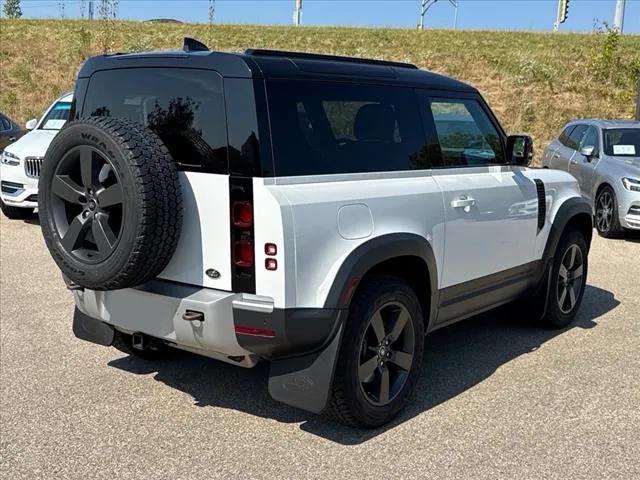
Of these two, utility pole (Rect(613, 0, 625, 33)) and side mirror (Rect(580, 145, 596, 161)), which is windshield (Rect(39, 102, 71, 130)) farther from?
utility pole (Rect(613, 0, 625, 33))

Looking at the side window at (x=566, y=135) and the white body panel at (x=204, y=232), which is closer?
the white body panel at (x=204, y=232)

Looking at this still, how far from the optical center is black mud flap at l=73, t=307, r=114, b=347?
160 inches

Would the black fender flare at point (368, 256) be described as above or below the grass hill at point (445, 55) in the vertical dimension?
below

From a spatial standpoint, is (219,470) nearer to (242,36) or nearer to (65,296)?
(65,296)

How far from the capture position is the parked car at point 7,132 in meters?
11.9

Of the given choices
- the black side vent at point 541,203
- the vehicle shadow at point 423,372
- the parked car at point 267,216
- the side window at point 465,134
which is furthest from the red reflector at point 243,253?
the black side vent at point 541,203

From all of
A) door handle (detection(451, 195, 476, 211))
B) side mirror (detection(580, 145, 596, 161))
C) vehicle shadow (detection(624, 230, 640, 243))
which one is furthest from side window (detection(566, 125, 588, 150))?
door handle (detection(451, 195, 476, 211))

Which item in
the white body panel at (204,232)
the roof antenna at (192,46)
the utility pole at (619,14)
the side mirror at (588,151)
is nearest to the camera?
the white body panel at (204,232)

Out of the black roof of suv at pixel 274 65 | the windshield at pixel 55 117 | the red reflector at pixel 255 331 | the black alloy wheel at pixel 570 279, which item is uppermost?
the black roof of suv at pixel 274 65

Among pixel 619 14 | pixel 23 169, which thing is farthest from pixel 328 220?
pixel 619 14

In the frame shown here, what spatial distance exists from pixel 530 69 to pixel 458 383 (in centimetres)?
2402

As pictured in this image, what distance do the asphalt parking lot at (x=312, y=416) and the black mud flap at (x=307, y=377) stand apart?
290 mm

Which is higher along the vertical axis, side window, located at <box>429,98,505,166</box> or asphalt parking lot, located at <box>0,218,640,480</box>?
side window, located at <box>429,98,505,166</box>

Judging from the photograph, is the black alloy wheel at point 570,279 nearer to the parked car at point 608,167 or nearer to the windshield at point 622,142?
the parked car at point 608,167
